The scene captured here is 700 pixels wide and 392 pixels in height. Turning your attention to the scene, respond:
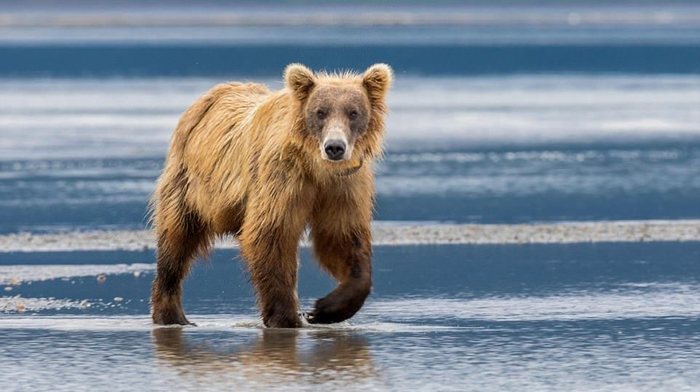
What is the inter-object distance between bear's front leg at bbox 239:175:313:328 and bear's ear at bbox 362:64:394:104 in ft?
2.14

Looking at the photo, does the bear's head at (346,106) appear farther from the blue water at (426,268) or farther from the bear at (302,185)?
the blue water at (426,268)

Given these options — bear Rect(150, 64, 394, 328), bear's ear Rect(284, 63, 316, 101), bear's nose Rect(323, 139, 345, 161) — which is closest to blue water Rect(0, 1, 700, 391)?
bear Rect(150, 64, 394, 328)

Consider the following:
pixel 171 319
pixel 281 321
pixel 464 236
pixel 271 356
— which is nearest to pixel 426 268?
pixel 464 236

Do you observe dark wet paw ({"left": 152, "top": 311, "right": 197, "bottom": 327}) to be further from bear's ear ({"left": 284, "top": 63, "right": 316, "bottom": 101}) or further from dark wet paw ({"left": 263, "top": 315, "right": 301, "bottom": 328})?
bear's ear ({"left": 284, "top": 63, "right": 316, "bottom": 101})

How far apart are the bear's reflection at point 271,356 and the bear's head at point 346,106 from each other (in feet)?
3.14

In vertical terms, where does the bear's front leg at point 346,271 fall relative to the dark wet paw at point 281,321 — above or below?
above

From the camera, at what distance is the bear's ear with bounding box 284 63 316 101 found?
27.7 ft

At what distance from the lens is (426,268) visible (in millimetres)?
11250

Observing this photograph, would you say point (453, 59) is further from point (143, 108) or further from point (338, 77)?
point (338, 77)

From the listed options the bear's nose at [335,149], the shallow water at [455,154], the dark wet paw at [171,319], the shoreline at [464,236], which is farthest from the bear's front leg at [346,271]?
the shallow water at [455,154]

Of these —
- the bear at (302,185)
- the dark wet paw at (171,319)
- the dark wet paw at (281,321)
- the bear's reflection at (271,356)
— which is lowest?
the bear's reflection at (271,356)

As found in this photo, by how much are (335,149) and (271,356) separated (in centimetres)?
108

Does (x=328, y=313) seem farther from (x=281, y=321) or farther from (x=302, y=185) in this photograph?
(x=302, y=185)

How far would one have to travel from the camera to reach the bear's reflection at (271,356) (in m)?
7.29
